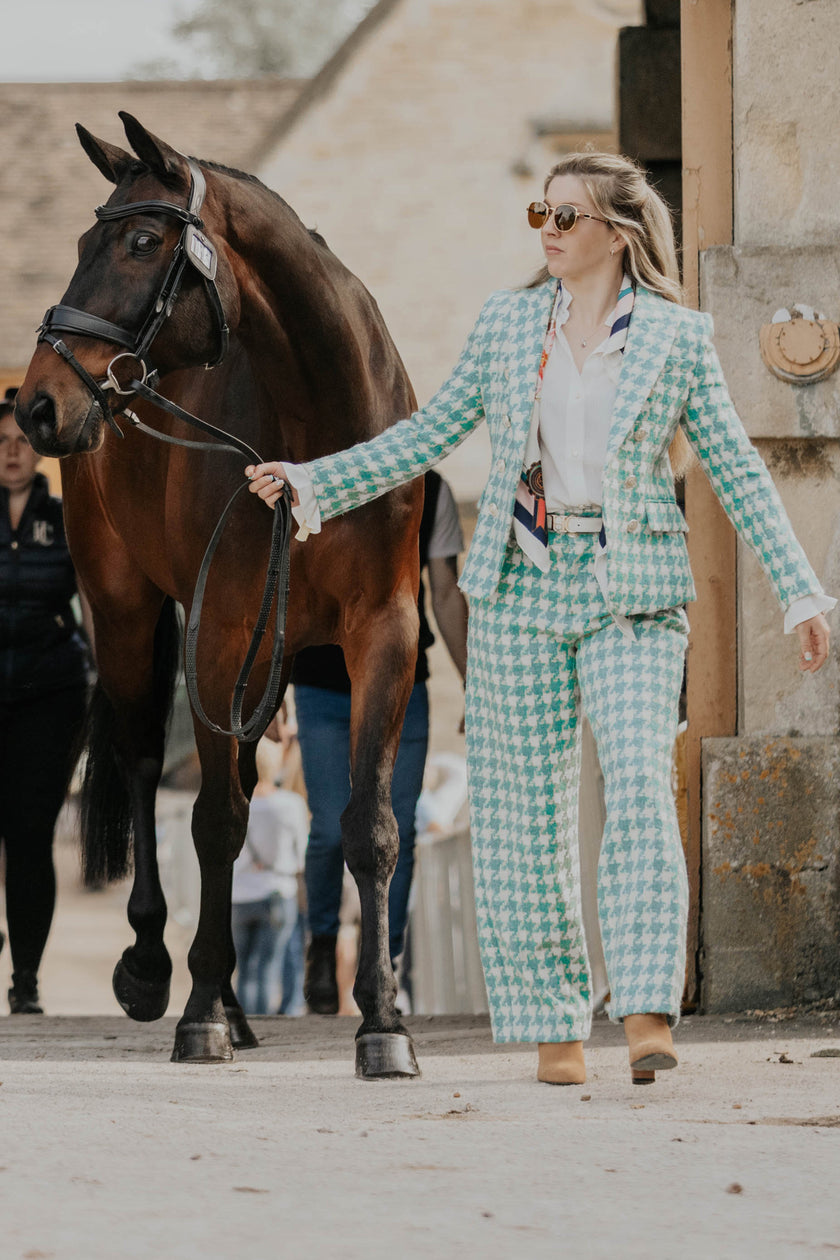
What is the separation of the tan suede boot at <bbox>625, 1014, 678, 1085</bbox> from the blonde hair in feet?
3.75

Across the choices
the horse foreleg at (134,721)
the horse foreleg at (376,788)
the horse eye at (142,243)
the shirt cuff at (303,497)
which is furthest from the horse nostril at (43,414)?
the horse foreleg at (134,721)

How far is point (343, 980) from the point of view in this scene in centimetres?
927

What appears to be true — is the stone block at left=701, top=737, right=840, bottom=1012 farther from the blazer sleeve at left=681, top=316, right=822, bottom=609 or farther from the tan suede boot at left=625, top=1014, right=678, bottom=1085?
the tan suede boot at left=625, top=1014, right=678, bottom=1085

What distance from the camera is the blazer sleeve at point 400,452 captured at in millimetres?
4098

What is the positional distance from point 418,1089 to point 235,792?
1.23 metres

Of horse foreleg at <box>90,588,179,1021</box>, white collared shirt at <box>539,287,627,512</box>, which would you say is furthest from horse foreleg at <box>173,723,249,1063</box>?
white collared shirt at <box>539,287,627,512</box>

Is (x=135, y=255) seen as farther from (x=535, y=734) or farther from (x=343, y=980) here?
(x=343, y=980)

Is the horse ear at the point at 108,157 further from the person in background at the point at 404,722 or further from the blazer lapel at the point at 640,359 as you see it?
the person in background at the point at 404,722

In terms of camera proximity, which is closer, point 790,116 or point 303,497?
point 303,497

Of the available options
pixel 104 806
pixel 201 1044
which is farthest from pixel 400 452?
pixel 104 806

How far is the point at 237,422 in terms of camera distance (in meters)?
4.79

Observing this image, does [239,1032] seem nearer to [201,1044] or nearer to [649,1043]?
[201,1044]

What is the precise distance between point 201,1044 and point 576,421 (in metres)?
1.82

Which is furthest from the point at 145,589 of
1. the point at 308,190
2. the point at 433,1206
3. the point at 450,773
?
the point at 308,190
